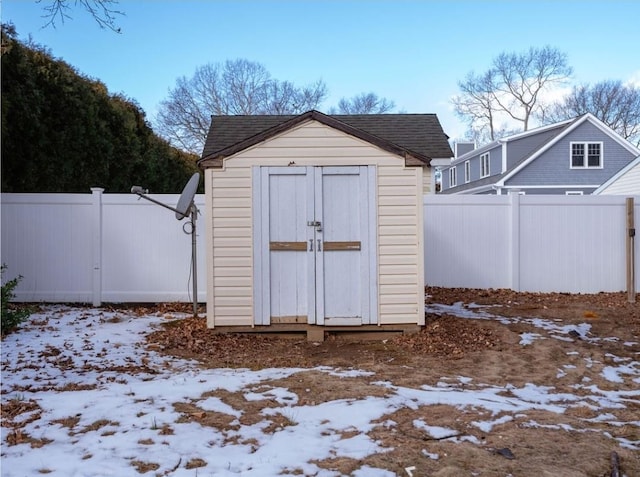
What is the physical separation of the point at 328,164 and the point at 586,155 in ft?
65.6

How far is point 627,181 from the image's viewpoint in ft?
48.3

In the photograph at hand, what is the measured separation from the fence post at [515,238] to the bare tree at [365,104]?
90.5 ft

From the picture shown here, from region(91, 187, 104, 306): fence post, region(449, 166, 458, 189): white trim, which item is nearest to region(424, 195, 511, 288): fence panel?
region(91, 187, 104, 306): fence post

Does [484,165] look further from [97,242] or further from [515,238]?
[97,242]

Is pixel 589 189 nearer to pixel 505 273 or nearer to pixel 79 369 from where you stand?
pixel 505 273

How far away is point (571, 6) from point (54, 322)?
33.8 ft

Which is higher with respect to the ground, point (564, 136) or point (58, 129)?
point (564, 136)

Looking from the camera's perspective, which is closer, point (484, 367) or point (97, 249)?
point (484, 367)

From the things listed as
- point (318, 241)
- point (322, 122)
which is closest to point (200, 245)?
point (318, 241)

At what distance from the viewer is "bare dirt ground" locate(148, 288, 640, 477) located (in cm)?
292

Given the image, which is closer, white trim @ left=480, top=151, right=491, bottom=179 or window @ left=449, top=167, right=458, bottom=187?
white trim @ left=480, top=151, right=491, bottom=179

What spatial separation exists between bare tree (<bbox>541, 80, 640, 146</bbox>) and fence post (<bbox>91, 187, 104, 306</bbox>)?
34189mm

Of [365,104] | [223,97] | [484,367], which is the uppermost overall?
[365,104]

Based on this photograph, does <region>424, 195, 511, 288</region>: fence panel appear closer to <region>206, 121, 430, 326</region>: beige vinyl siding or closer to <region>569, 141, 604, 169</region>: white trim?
<region>206, 121, 430, 326</region>: beige vinyl siding
